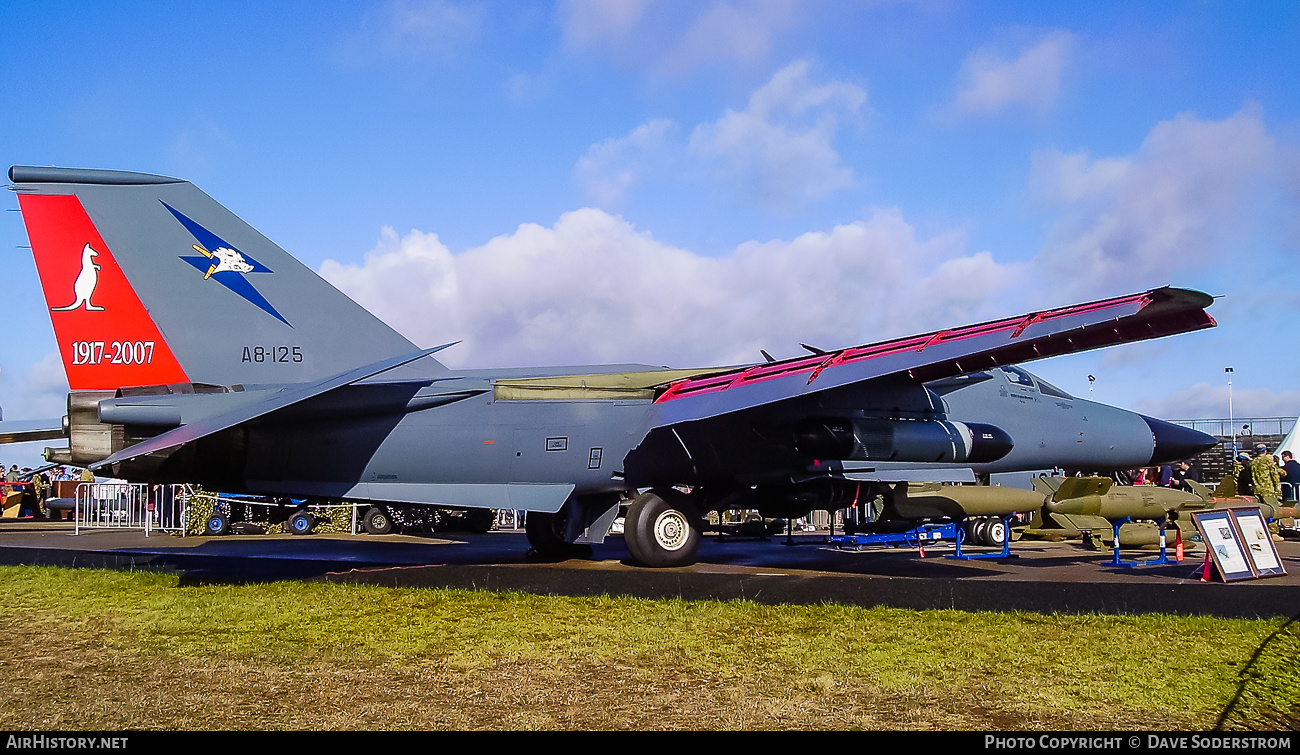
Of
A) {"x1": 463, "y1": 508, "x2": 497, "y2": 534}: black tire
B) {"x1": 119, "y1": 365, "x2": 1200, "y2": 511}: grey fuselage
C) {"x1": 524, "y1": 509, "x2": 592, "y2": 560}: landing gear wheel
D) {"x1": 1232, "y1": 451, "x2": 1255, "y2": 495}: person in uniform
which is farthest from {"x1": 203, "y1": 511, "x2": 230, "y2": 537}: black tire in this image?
{"x1": 1232, "y1": 451, "x2": 1255, "y2": 495}: person in uniform

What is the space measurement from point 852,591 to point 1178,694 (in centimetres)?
412

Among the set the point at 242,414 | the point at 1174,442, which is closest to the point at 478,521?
the point at 242,414

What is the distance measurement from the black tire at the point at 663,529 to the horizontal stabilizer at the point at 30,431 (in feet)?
43.4

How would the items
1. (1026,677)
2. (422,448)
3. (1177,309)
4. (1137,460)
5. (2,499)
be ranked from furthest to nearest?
(2,499), (1137,460), (422,448), (1177,309), (1026,677)

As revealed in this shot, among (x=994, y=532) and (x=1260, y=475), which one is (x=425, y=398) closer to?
(x=994, y=532)

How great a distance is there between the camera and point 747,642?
684 cm

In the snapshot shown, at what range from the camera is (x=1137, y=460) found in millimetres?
13836

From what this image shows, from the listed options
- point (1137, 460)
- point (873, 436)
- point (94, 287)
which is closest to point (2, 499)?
point (94, 287)

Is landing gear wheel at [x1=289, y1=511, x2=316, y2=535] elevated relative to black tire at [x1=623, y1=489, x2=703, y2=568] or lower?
lower

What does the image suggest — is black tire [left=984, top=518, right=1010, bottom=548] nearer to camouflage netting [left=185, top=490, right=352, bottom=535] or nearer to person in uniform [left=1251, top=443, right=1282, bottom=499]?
person in uniform [left=1251, top=443, right=1282, bottom=499]

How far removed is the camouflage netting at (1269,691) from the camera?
15.0 feet

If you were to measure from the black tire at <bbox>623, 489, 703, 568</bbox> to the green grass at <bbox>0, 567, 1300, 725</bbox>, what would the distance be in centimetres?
258

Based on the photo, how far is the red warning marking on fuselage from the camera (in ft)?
33.3
